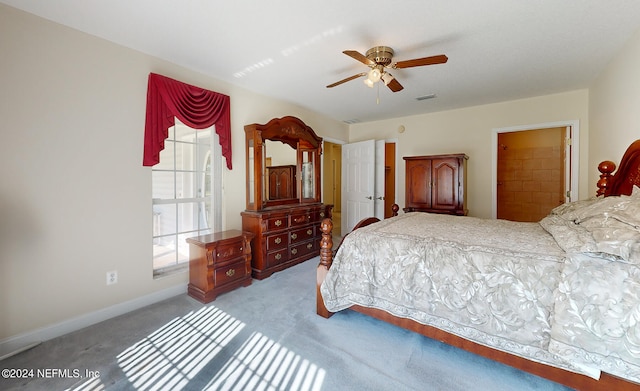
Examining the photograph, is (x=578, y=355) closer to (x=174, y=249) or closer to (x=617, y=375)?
(x=617, y=375)

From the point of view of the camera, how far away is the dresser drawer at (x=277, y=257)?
10.9ft

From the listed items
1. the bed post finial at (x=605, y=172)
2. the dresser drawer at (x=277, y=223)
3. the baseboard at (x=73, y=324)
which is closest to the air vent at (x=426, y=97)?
the bed post finial at (x=605, y=172)

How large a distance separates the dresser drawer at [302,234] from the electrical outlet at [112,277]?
200 centimetres

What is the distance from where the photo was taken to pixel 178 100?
8.96 ft

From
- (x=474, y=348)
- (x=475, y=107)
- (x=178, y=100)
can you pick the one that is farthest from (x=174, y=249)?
(x=475, y=107)

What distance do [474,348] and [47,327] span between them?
3208 mm

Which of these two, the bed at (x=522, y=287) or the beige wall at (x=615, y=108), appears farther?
the beige wall at (x=615, y=108)

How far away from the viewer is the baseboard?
6.10 ft

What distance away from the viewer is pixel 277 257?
344 centimetres

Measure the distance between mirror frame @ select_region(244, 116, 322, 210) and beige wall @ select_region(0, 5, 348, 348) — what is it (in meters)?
1.18

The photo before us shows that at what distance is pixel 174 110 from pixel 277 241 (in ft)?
6.43

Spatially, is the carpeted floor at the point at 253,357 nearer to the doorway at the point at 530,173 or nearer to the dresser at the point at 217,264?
the dresser at the point at 217,264

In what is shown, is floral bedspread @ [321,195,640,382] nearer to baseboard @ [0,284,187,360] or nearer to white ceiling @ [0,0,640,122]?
white ceiling @ [0,0,640,122]

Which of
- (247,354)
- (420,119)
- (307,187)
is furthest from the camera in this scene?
(420,119)
